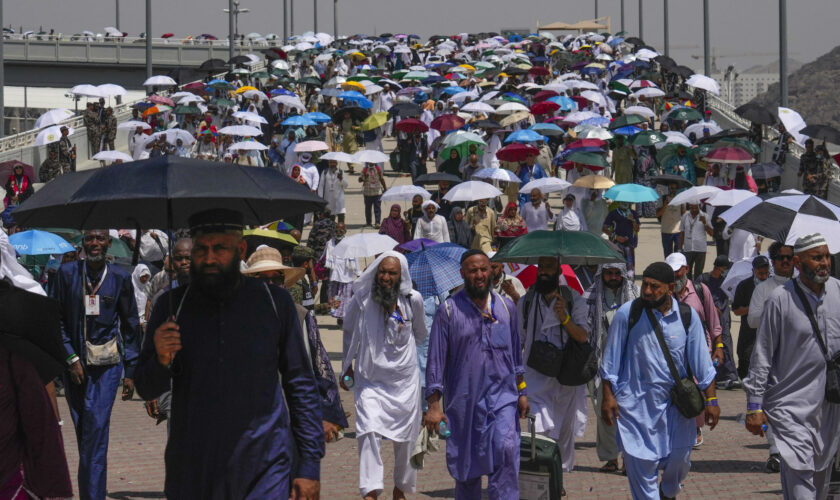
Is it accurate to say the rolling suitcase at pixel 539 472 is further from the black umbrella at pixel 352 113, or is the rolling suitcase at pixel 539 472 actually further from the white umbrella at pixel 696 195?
the black umbrella at pixel 352 113

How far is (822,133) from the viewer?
22391 mm

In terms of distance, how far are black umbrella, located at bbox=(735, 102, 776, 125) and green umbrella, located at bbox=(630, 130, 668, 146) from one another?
2625 mm

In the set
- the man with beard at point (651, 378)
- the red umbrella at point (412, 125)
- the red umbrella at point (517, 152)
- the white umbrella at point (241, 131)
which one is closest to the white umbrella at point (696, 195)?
the red umbrella at point (517, 152)

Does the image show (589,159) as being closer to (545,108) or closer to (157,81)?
(545,108)

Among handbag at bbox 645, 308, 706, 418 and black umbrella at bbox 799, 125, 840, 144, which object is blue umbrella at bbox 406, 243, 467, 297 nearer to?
handbag at bbox 645, 308, 706, 418

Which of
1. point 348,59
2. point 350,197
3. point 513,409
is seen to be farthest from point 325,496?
point 348,59

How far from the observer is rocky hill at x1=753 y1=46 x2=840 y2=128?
481 ft

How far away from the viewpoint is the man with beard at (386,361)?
30.2 ft

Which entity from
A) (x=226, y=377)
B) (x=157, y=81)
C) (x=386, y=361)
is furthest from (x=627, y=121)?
(x=226, y=377)

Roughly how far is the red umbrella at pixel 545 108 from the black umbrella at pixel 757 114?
4.63m

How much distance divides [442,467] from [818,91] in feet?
491

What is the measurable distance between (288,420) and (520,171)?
18.2 m

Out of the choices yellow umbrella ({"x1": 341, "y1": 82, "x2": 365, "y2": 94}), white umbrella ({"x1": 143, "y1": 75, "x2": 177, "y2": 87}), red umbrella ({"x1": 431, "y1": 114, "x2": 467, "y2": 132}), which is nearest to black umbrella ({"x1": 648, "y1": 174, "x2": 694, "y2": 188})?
red umbrella ({"x1": 431, "y1": 114, "x2": 467, "y2": 132})

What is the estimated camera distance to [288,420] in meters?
5.25
